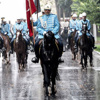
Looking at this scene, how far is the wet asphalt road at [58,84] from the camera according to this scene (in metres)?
11.6

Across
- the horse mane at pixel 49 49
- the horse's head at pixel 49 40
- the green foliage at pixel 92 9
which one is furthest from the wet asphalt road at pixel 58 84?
the green foliage at pixel 92 9

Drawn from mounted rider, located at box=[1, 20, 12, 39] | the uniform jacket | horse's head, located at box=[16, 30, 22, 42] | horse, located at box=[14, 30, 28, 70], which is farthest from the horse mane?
mounted rider, located at box=[1, 20, 12, 39]

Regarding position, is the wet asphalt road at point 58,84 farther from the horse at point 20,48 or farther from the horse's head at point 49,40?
the horse's head at point 49,40

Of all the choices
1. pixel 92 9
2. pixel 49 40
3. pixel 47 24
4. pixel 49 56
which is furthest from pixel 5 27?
pixel 49 40

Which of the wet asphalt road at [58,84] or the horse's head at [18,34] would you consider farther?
the horse's head at [18,34]

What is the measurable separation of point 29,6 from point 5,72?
3391mm

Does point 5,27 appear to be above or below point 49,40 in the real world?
below

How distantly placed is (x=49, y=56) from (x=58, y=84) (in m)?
2.36

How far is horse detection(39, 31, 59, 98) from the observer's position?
11594mm

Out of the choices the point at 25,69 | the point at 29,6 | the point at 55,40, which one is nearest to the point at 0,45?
the point at 25,69

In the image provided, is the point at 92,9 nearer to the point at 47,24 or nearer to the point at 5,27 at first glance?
the point at 5,27

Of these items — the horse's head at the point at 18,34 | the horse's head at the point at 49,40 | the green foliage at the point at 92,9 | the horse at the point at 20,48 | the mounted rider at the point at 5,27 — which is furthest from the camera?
the green foliage at the point at 92,9

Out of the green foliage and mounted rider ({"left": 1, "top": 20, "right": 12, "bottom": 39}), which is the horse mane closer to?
mounted rider ({"left": 1, "top": 20, "right": 12, "bottom": 39})

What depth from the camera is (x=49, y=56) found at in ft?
38.7
